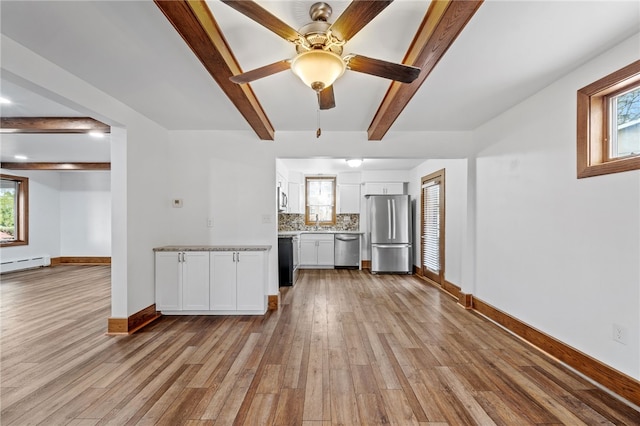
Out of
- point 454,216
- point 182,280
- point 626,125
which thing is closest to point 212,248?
point 182,280

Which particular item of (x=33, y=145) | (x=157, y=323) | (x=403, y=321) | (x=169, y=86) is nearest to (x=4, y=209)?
(x=33, y=145)

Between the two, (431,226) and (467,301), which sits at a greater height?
(431,226)

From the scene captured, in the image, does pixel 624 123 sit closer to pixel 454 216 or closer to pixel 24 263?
pixel 454 216

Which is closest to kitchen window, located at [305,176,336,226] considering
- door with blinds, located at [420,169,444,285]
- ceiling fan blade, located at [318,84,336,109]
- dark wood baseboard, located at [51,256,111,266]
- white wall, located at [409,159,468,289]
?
door with blinds, located at [420,169,444,285]

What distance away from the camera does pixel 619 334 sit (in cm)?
195

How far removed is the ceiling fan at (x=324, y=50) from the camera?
1.42 m

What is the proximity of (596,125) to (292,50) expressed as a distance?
7.81ft

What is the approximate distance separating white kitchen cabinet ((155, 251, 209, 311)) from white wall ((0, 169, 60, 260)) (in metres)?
5.45

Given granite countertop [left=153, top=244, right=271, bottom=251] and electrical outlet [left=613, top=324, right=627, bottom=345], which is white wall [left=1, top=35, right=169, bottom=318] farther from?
electrical outlet [left=613, top=324, right=627, bottom=345]

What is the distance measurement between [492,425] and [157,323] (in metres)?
3.36

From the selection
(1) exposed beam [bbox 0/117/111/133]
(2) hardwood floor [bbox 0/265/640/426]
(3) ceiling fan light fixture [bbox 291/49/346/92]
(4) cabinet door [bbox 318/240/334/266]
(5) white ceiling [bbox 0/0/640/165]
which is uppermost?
(5) white ceiling [bbox 0/0/640/165]

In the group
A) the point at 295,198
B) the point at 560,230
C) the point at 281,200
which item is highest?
the point at 295,198

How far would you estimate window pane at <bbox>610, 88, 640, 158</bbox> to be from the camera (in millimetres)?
1956

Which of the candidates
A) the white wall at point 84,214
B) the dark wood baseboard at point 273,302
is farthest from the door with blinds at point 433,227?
the white wall at point 84,214
